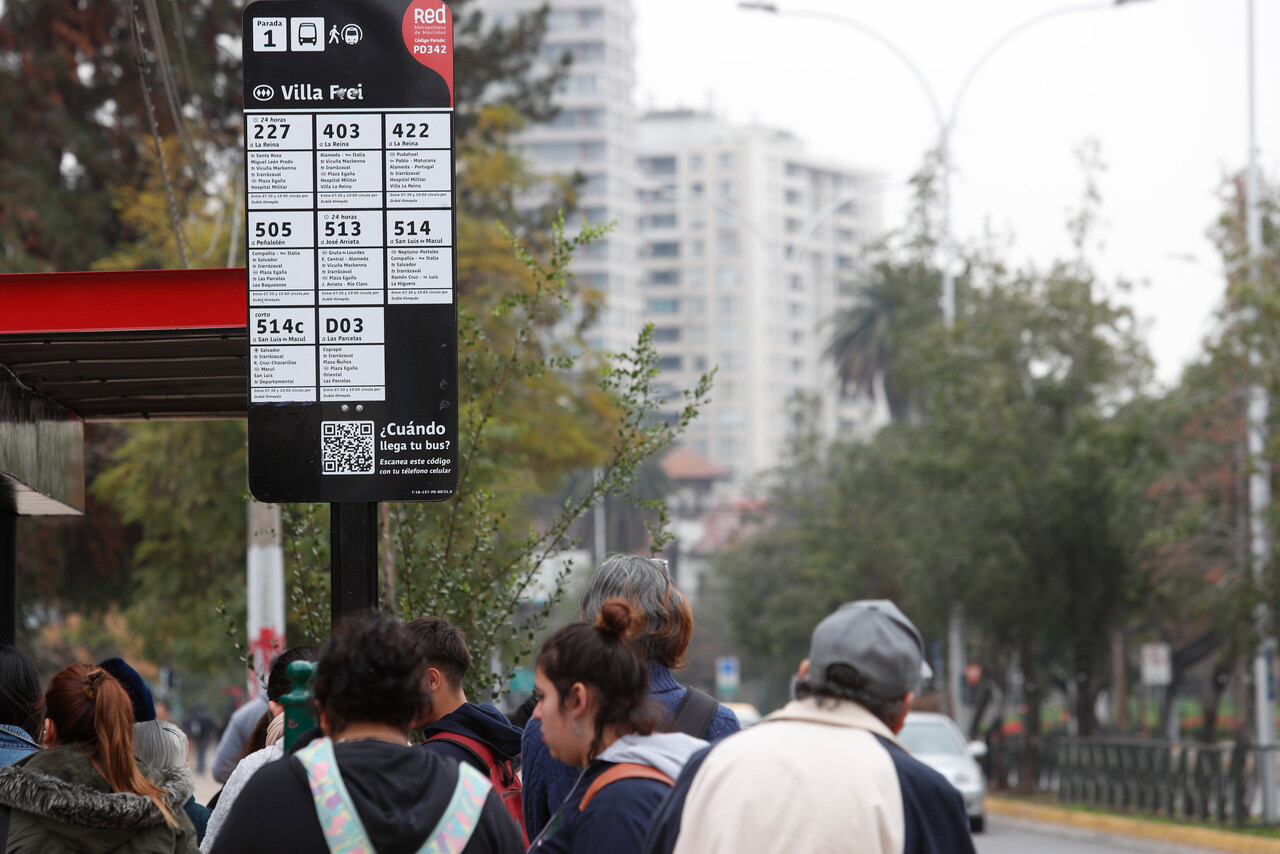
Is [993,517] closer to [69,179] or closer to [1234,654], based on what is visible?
[1234,654]

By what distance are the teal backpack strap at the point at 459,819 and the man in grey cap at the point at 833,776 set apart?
1.22 feet

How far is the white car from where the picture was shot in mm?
21859

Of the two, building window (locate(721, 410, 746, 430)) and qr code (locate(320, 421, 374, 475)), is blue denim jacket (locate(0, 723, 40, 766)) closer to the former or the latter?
qr code (locate(320, 421, 374, 475))

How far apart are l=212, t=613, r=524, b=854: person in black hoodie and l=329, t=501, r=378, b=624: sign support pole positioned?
1462 millimetres

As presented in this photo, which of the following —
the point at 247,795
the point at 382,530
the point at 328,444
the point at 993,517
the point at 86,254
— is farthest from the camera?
the point at 993,517

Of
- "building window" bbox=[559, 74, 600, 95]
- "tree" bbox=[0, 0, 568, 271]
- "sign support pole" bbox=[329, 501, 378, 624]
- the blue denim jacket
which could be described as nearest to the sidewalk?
"tree" bbox=[0, 0, 568, 271]

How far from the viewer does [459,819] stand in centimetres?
335

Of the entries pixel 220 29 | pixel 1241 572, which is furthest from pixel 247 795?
pixel 220 29

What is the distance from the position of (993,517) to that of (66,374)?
21876 millimetres

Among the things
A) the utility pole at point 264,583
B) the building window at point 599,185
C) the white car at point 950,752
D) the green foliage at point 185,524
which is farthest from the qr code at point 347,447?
the building window at point 599,185

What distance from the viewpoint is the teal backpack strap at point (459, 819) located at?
3307 millimetres

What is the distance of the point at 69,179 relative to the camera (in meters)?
23.0

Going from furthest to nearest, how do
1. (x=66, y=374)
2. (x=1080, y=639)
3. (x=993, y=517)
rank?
(x=1080, y=639), (x=993, y=517), (x=66, y=374)

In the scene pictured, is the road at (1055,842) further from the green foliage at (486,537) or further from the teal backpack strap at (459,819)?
the teal backpack strap at (459,819)
